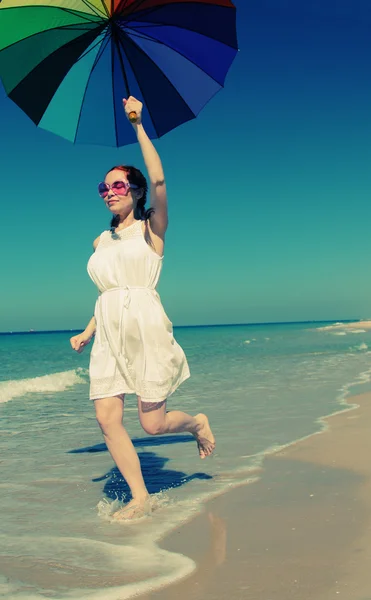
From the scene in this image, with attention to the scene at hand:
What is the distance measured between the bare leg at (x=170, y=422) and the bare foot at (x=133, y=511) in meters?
0.43

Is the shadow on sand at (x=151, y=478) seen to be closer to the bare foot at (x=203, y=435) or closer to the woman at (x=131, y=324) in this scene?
the bare foot at (x=203, y=435)

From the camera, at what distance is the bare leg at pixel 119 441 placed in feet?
12.3

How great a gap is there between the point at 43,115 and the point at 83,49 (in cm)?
54

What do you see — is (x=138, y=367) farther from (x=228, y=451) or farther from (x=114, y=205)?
(x=228, y=451)

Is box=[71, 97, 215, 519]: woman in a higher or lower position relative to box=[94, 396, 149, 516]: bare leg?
higher

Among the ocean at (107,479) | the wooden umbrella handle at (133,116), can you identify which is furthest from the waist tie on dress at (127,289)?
→ the ocean at (107,479)

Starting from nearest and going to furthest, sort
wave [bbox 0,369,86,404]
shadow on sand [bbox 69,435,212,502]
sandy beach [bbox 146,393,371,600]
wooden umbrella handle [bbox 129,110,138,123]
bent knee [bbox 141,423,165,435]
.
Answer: sandy beach [bbox 146,393,371,600] → wooden umbrella handle [bbox 129,110,138,123] → bent knee [bbox 141,423,165,435] → shadow on sand [bbox 69,435,212,502] → wave [bbox 0,369,86,404]

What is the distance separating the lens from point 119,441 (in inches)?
148

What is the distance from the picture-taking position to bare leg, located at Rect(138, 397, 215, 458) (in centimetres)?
379

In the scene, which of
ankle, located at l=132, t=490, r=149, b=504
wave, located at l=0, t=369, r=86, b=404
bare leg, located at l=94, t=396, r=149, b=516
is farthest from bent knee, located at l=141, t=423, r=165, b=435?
wave, located at l=0, t=369, r=86, b=404

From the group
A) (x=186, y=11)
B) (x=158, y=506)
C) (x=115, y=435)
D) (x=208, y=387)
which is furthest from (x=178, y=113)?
(x=208, y=387)

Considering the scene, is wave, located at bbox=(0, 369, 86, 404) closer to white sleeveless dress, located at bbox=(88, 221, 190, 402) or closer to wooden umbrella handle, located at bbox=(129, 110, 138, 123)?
white sleeveless dress, located at bbox=(88, 221, 190, 402)

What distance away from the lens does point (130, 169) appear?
3904mm

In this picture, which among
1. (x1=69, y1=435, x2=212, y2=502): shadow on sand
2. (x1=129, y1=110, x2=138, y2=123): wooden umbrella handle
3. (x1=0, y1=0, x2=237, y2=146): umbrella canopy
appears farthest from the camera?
(x1=69, y1=435, x2=212, y2=502): shadow on sand
